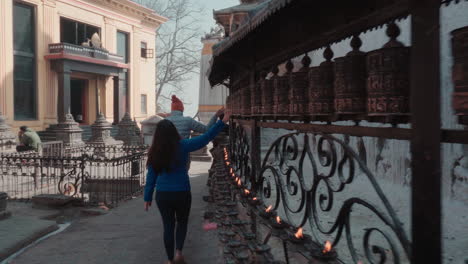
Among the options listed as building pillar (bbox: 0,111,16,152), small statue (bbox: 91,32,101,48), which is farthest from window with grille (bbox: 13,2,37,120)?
building pillar (bbox: 0,111,16,152)

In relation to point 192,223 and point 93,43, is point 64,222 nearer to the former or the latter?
point 192,223

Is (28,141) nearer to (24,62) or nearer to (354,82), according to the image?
(24,62)

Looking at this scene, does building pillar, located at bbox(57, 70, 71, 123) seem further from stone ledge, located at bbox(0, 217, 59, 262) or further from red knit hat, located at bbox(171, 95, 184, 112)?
red knit hat, located at bbox(171, 95, 184, 112)

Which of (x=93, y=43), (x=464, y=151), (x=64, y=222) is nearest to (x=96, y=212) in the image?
(x=64, y=222)

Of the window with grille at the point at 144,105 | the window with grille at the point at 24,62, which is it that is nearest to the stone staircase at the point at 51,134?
the window with grille at the point at 24,62

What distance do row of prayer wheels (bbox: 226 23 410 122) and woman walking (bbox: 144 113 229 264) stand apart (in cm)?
145

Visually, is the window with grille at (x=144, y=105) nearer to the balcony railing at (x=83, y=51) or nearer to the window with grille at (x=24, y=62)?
the balcony railing at (x=83, y=51)

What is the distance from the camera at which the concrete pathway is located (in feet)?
14.8

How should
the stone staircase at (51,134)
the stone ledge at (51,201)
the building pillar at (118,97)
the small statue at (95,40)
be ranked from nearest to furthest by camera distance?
the stone ledge at (51,201), the stone staircase at (51,134), the small statue at (95,40), the building pillar at (118,97)

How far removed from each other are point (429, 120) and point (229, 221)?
274cm

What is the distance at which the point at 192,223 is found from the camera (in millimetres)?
5965

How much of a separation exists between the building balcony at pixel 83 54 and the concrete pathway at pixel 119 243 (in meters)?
16.8

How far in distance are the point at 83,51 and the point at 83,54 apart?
7.0 inches

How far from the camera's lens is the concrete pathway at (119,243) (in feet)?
14.8
